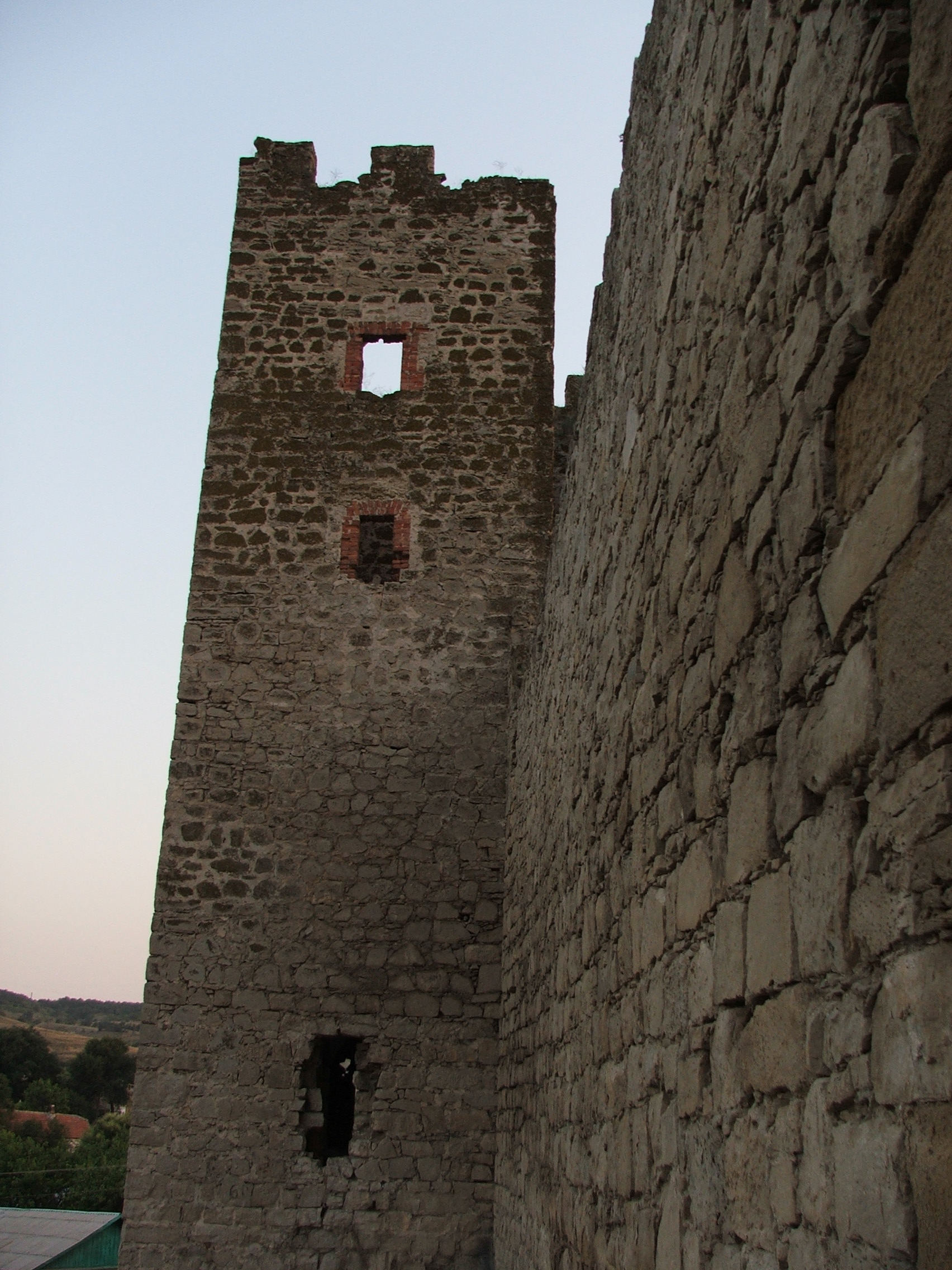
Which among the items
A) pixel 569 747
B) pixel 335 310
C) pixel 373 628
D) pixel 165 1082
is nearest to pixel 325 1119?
pixel 165 1082

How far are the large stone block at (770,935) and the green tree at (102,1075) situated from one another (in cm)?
4635

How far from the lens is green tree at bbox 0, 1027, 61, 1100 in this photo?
4300 centimetres

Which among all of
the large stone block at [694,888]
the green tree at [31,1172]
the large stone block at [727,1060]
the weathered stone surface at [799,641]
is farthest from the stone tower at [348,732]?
the green tree at [31,1172]

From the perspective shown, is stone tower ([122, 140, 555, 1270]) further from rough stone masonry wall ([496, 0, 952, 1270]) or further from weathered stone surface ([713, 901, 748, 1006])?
weathered stone surface ([713, 901, 748, 1006])

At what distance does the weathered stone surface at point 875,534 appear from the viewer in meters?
1.42

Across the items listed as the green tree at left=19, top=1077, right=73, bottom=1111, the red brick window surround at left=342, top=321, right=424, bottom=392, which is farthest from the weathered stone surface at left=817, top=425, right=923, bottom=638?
the green tree at left=19, top=1077, right=73, bottom=1111

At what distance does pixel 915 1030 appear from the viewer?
4.35ft

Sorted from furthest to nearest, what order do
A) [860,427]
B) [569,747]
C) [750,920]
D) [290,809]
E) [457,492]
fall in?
1. [457,492]
2. [290,809]
3. [569,747]
4. [750,920]
5. [860,427]

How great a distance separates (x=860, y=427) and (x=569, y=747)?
3204 millimetres

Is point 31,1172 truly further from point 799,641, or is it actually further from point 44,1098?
point 799,641

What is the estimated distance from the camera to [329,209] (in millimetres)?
9328

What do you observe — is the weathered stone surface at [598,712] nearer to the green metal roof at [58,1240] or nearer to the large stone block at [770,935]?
the large stone block at [770,935]

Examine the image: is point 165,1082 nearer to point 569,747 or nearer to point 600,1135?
point 569,747

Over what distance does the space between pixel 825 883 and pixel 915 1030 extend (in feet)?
1.07
